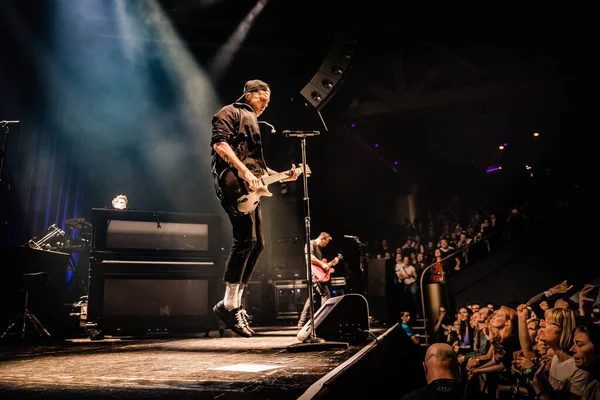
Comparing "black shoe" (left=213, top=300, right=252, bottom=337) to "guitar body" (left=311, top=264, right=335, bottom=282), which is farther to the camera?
"guitar body" (left=311, top=264, right=335, bottom=282)

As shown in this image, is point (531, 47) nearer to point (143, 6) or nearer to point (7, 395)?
point (143, 6)

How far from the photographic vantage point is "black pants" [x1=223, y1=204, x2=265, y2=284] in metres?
2.96

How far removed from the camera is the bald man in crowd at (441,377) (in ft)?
7.16

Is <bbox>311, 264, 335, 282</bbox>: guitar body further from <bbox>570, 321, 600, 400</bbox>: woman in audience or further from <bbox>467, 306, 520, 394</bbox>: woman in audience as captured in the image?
<bbox>570, 321, 600, 400</bbox>: woman in audience

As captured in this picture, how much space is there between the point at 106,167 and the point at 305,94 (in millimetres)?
5550

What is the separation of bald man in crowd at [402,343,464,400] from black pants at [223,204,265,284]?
1.35 metres

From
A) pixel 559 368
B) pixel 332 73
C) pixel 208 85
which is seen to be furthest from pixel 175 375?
pixel 208 85

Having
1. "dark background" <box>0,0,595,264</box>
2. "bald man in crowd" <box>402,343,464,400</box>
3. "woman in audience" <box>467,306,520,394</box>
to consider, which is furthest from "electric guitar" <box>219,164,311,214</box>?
"dark background" <box>0,0,595,264</box>

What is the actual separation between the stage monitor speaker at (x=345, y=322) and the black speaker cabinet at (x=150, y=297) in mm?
1995

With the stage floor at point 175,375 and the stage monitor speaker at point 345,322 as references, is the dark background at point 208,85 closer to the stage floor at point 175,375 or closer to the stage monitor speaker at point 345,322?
the stage monitor speaker at point 345,322

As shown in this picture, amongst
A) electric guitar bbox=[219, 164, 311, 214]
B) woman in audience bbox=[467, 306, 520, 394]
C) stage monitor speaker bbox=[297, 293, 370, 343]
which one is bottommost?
woman in audience bbox=[467, 306, 520, 394]

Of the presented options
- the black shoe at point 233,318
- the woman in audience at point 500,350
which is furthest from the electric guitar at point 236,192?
the woman in audience at point 500,350

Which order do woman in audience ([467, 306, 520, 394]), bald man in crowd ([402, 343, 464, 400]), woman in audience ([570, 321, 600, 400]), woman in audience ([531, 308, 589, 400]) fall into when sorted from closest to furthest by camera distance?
bald man in crowd ([402, 343, 464, 400]), woman in audience ([570, 321, 600, 400]), woman in audience ([531, 308, 589, 400]), woman in audience ([467, 306, 520, 394])

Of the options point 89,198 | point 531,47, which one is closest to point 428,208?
point 531,47
